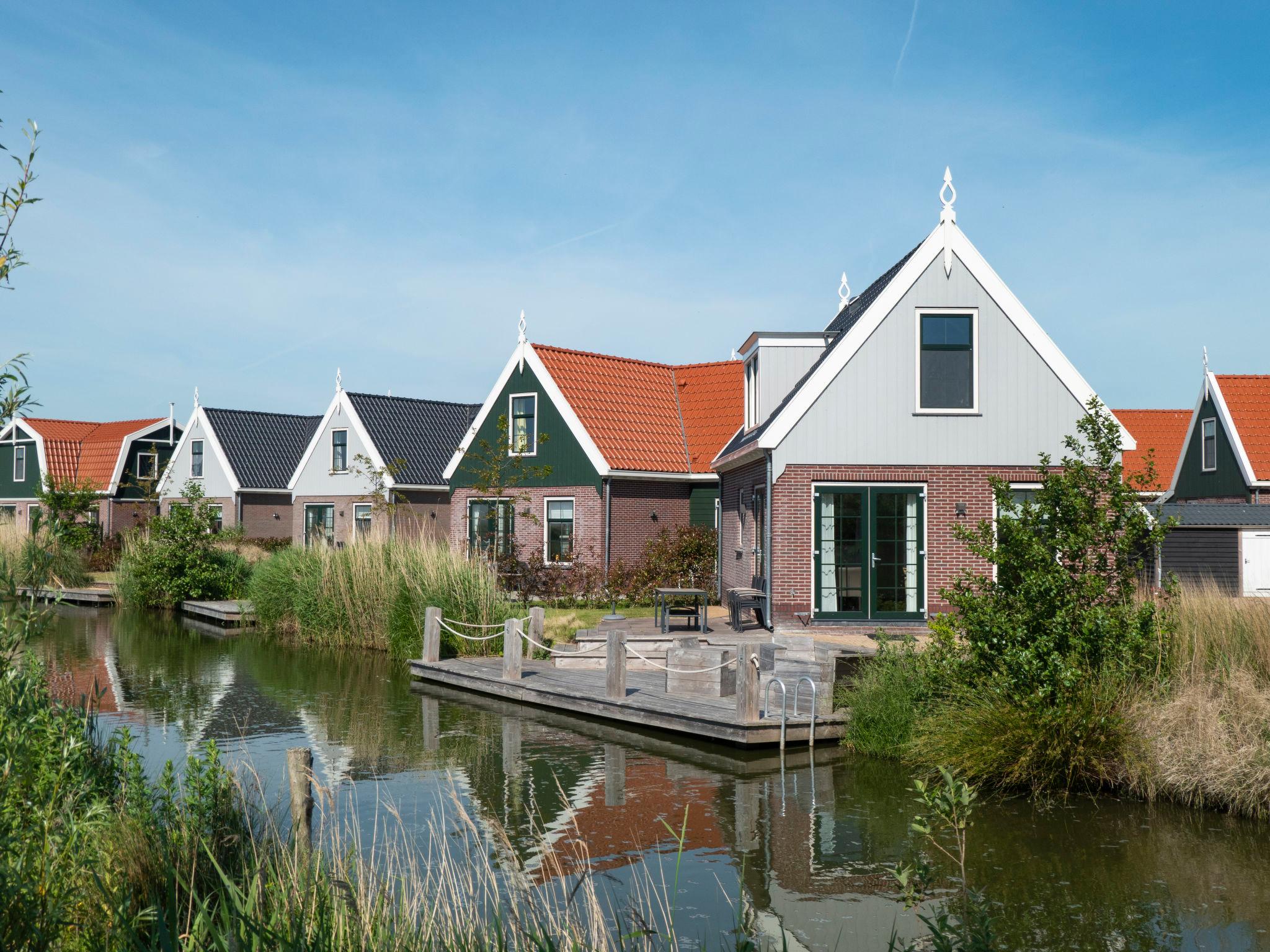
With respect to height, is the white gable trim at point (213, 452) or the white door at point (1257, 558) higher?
the white gable trim at point (213, 452)

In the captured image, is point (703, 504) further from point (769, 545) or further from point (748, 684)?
point (748, 684)

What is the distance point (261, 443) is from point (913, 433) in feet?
109

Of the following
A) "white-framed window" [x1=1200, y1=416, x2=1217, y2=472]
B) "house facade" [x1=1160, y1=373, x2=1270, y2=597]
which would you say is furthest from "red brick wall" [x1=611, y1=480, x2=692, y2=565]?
"white-framed window" [x1=1200, y1=416, x2=1217, y2=472]

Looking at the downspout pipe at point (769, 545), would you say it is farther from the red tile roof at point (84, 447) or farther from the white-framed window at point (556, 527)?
the red tile roof at point (84, 447)

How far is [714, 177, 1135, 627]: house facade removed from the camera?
18016mm

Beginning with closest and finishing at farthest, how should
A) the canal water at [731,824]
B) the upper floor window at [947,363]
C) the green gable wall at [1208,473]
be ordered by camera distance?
the canal water at [731,824], the upper floor window at [947,363], the green gable wall at [1208,473]

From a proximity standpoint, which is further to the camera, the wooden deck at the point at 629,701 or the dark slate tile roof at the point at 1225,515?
the dark slate tile roof at the point at 1225,515

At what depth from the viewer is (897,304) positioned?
715 inches

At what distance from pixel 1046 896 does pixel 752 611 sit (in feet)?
42.1

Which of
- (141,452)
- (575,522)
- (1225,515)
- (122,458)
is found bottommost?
Result: (575,522)

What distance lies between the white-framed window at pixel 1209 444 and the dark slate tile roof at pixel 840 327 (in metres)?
14.7

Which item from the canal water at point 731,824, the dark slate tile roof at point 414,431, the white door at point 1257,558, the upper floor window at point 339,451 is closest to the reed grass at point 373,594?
the canal water at point 731,824

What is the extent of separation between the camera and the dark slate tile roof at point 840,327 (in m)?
18.4

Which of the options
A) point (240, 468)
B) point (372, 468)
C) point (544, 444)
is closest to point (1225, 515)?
point (544, 444)
